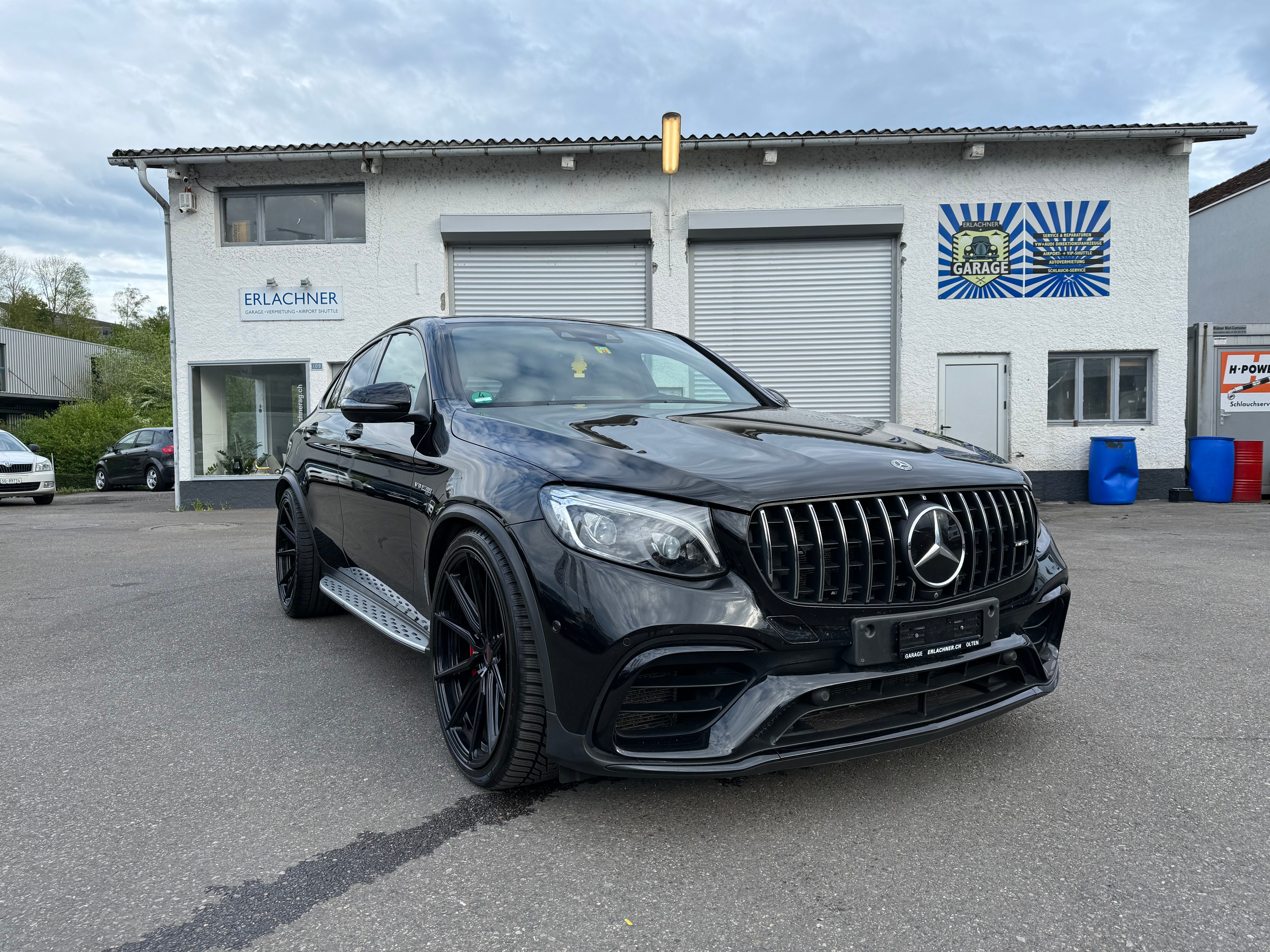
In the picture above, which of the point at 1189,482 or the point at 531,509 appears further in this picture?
the point at 1189,482

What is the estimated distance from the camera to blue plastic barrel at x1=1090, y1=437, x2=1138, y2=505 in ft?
39.9

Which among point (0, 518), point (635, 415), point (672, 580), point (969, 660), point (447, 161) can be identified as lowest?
point (0, 518)

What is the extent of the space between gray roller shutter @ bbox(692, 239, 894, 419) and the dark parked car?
13442 millimetres

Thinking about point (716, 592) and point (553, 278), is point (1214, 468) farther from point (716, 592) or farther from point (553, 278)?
point (716, 592)

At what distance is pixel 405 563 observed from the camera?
3.26 metres

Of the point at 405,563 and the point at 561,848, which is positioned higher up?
the point at 405,563

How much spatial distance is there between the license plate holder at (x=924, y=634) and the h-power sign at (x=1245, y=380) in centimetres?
1337

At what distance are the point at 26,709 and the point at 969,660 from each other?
3533mm

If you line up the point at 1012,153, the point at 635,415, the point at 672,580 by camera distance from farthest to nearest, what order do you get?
the point at 1012,153 → the point at 635,415 → the point at 672,580

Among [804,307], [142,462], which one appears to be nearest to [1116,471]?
[804,307]

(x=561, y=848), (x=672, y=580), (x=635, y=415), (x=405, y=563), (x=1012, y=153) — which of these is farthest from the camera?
(x=1012, y=153)

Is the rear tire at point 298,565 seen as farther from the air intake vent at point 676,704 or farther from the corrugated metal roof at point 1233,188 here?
the corrugated metal roof at point 1233,188

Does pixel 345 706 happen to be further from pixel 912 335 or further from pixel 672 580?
pixel 912 335

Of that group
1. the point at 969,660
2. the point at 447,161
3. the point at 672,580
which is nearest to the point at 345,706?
the point at 672,580
